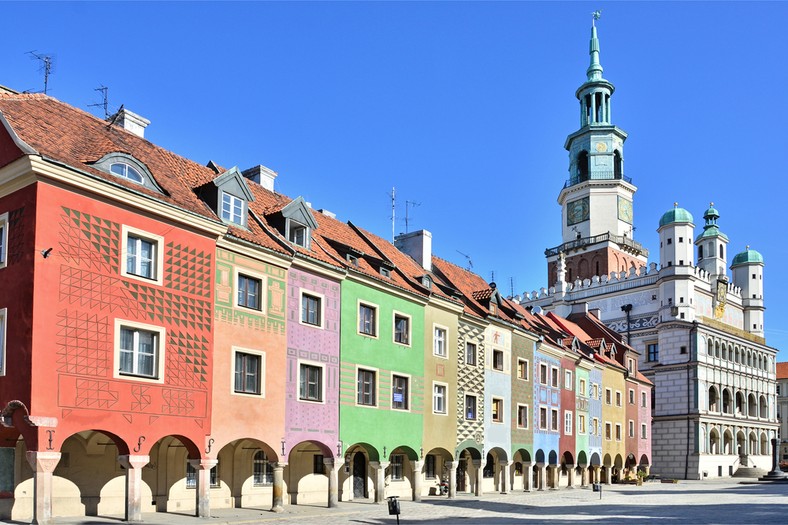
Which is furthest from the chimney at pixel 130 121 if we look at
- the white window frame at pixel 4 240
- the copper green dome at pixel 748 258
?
the copper green dome at pixel 748 258

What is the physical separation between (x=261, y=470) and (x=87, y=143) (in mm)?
13482

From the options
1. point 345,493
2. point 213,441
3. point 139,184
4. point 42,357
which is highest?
point 139,184

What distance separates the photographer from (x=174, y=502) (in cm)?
2712

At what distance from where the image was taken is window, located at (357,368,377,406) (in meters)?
33.9

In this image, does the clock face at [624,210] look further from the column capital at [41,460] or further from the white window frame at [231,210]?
the column capital at [41,460]

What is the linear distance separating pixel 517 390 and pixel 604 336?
2686 centimetres

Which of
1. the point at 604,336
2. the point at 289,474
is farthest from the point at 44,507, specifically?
the point at 604,336

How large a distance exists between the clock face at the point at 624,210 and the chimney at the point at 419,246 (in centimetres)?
4691

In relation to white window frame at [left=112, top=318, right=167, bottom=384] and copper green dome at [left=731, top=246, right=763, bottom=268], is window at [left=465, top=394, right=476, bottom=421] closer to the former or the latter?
white window frame at [left=112, top=318, right=167, bottom=384]

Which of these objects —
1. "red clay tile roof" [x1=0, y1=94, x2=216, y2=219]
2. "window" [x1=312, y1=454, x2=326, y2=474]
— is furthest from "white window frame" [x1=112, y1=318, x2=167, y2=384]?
"window" [x1=312, y1=454, x2=326, y2=474]

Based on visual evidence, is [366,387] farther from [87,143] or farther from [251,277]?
[87,143]

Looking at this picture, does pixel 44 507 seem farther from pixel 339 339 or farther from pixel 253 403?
pixel 339 339

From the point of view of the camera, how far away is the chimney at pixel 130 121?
30.6m

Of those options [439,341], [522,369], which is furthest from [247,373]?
[522,369]
